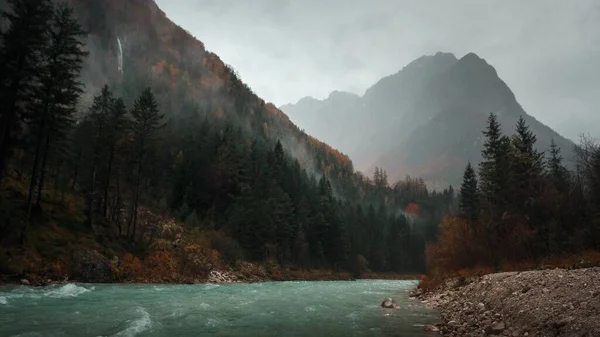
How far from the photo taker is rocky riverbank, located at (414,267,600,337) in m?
11.9

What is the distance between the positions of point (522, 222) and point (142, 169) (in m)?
56.8

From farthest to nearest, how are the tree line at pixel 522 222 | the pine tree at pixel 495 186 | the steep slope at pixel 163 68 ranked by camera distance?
the steep slope at pixel 163 68 → the pine tree at pixel 495 186 → the tree line at pixel 522 222

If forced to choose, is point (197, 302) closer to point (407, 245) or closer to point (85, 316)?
point (85, 316)

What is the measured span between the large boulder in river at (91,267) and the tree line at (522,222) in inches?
1397

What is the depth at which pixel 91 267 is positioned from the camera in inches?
1241

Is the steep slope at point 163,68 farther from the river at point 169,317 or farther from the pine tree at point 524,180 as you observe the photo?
the pine tree at point 524,180

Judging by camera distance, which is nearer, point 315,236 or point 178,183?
point 178,183

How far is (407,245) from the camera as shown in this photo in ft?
504

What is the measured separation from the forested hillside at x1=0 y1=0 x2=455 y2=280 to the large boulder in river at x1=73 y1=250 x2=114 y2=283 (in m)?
0.29

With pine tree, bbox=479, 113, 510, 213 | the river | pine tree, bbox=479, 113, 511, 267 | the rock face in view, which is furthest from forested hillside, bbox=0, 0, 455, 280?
pine tree, bbox=479, 113, 510, 213

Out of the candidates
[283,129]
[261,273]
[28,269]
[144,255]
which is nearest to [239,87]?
[283,129]

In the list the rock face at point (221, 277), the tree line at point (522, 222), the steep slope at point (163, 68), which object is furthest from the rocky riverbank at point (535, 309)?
the steep slope at point (163, 68)

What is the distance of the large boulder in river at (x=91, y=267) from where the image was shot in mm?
30359

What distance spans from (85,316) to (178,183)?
6282cm
